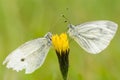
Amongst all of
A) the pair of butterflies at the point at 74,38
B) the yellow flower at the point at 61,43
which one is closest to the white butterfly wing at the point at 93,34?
the pair of butterflies at the point at 74,38

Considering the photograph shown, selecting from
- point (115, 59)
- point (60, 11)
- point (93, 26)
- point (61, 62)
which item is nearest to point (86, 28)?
point (93, 26)

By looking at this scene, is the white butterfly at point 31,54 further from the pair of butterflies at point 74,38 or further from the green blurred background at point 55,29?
the green blurred background at point 55,29

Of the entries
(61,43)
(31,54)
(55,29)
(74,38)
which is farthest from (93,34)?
(55,29)

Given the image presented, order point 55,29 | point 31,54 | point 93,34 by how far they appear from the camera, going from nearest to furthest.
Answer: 1. point 31,54
2. point 93,34
3. point 55,29

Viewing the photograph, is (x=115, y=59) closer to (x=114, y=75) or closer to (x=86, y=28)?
(x=114, y=75)

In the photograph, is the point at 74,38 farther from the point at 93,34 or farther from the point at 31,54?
the point at 31,54

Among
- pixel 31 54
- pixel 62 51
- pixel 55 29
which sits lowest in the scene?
pixel 62 51

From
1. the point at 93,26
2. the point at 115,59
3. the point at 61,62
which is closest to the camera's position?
the point at 61,62

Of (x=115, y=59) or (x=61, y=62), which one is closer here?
(x=61, y=62)
